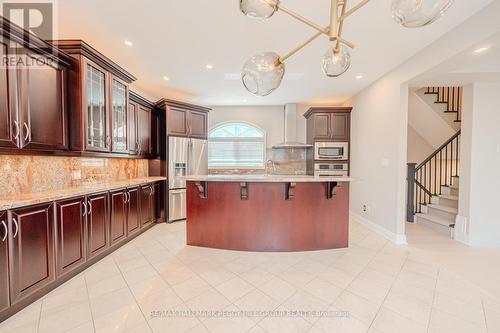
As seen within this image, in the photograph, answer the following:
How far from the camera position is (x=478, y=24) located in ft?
6.73

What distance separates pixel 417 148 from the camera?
5.38m

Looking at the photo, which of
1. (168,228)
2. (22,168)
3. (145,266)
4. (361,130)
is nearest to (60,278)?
(145,266)

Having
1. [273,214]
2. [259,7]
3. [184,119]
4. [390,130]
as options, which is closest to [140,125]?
[184,119]

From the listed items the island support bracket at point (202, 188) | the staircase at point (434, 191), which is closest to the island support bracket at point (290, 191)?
the island support bracket at point (202, 188)

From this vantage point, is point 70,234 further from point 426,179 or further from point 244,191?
point 426,179

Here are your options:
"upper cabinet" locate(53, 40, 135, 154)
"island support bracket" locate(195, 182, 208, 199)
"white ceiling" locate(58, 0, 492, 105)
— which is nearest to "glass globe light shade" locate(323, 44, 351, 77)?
"white ceiling" locate(58, 0, 492, 105)

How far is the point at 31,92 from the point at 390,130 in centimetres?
460

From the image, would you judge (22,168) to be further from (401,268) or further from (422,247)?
(422,247)

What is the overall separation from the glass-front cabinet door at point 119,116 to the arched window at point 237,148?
8.54 ft

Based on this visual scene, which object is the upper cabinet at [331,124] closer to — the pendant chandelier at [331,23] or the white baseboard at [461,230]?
the white baseboard at [461,230]

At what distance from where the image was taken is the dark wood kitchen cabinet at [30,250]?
1696 mm

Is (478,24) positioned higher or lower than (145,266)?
higher

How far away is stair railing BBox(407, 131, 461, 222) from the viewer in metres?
4.32

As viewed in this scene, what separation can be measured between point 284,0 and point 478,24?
6.27ft
